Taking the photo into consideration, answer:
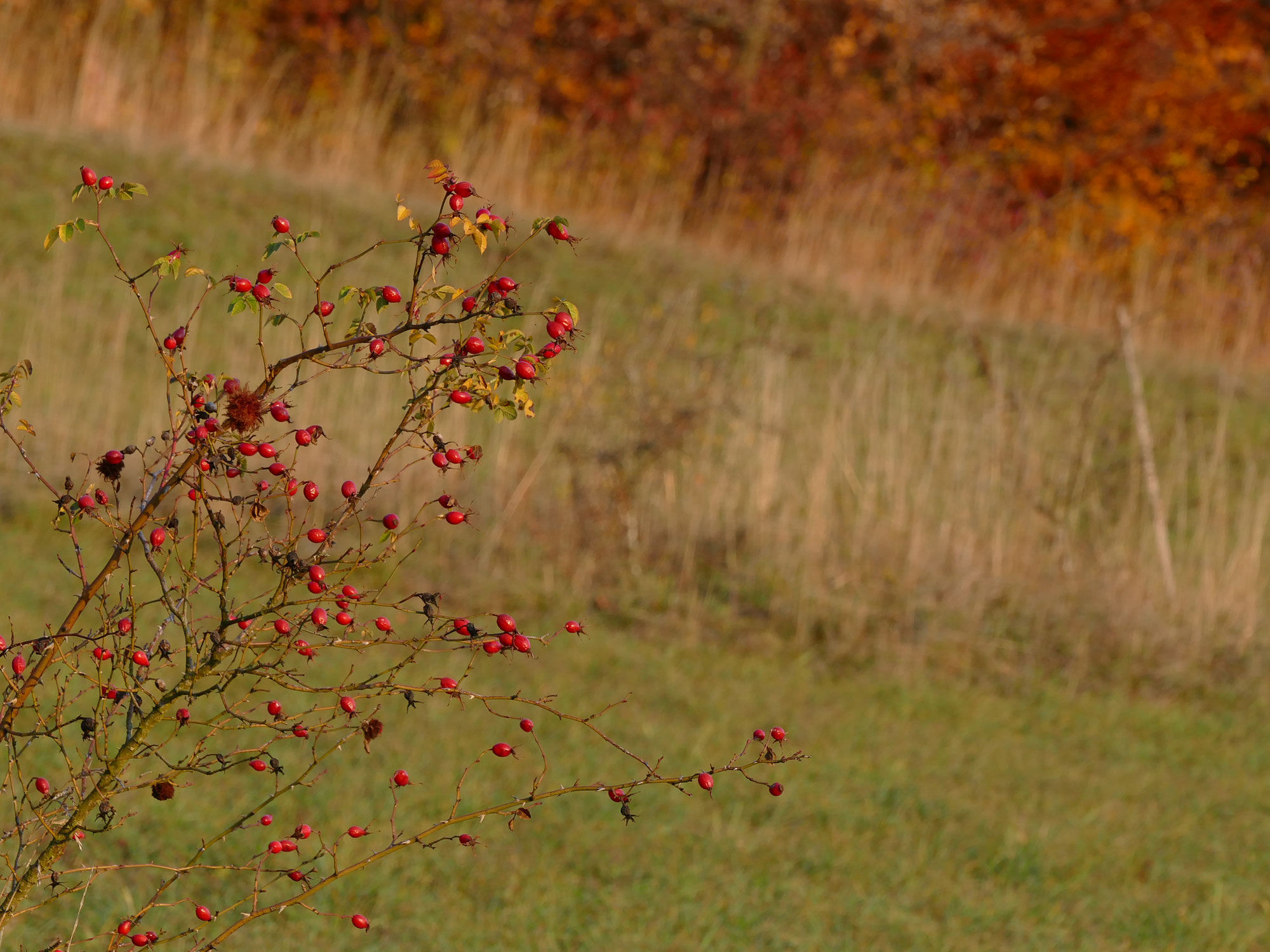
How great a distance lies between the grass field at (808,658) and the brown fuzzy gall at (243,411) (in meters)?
1.92

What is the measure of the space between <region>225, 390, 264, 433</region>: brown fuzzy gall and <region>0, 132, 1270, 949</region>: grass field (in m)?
1.92

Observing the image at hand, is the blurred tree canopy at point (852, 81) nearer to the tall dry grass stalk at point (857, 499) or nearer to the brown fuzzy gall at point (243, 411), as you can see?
the tall dry grass stalk at point (857, 499)

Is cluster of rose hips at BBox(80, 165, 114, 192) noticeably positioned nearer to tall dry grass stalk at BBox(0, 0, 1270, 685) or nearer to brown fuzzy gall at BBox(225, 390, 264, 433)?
brown fuzzy gall at BBox(225, 390, 264, 433)

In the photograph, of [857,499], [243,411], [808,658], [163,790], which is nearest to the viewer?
[243,411]

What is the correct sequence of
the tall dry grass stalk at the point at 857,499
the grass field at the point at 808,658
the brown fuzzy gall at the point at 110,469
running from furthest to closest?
1. the tall dry grass stalk at the point at 857,499
2. the grass field at the point at 808,658
3. the brown fuzzy gall at the point at 110,469

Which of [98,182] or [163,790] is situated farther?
[163,790]

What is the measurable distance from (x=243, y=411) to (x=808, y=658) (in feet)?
14.8

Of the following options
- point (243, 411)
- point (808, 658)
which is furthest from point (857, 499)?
point (243, 411)

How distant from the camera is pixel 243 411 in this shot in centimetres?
177

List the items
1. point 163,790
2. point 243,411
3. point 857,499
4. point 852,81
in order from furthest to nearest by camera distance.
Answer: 1. point 852,81
2. point 857,499
3. point 163,790
4. point 243,411

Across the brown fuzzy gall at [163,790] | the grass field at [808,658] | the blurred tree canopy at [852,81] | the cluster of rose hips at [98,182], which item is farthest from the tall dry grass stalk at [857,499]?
the blurred tree canopy at [852,81]

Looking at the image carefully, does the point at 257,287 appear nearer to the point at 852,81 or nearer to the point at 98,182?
the point at 98,182

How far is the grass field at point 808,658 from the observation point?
12.6 ft

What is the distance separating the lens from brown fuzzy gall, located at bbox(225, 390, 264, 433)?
1.77m
